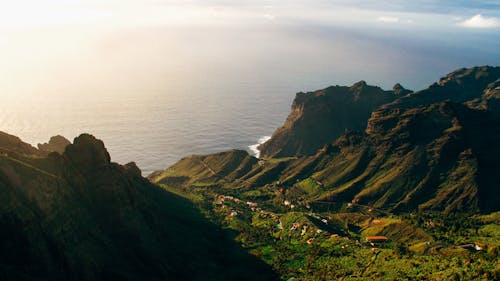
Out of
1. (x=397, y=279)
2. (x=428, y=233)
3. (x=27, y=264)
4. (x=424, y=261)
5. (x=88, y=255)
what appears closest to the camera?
(x=27, y=264)

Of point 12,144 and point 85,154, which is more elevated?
point 12,144

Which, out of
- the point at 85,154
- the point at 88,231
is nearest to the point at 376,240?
the point at 88,231

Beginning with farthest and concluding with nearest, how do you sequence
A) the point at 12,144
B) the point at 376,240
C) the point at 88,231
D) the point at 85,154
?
the point at 376,240 < the point at 12,144 < the point at 85,154 < the point at 88,231

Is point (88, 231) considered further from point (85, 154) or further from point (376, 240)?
point (376, 240)

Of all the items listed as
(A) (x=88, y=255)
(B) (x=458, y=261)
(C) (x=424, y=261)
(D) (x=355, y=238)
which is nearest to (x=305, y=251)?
(D) (x=355, y=238)

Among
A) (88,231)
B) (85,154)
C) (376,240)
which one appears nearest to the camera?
(88,231)

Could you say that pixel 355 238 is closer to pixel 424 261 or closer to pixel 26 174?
pixel 424 261

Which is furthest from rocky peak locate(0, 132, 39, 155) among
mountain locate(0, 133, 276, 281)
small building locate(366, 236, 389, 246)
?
small building locate(366, 236, 389, 246)

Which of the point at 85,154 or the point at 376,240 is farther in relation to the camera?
the point at 376,240

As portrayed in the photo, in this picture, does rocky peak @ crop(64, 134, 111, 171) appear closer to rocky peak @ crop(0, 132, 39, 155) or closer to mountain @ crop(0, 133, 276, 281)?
mountain @ crop(0, 133, 276, 281)
